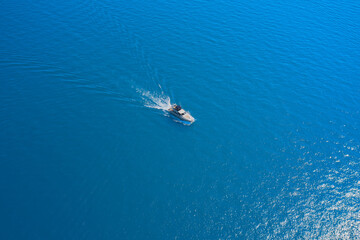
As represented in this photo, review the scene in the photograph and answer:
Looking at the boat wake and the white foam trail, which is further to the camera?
the white foam trail

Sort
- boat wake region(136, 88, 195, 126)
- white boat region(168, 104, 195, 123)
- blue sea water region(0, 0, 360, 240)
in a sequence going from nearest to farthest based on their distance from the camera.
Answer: blue sea water region(0, 0, 360, 240), white boat region(168, 104, 195, 123), boat wake region(136, 88, 195, 126)

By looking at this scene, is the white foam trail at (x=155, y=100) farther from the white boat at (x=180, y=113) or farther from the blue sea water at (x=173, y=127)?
the white boat at (x=180, y=113)

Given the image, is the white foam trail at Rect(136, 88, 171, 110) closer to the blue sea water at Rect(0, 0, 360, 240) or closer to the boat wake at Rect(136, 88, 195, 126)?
the boat wake at Rect(136, 88, 195, 126)

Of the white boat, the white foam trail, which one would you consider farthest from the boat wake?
the white boat

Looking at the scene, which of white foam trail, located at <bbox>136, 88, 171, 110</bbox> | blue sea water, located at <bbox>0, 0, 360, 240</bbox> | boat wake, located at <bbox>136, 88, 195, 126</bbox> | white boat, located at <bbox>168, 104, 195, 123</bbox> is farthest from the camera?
white foam trail, located at <bbox>136, 88, 171, 110</bbox>

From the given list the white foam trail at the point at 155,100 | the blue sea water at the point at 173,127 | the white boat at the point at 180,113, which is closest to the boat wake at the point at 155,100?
the white foam trail at the point at 155,100
